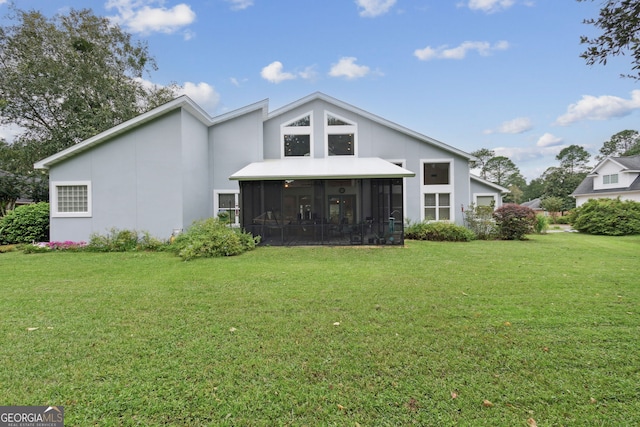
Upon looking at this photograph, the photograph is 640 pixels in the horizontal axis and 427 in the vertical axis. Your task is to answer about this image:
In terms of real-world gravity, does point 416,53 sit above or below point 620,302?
above

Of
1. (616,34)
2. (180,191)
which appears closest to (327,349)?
(616,34)

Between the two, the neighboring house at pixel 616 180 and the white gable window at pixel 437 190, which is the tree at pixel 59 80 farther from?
the neighboring house at pixel 616 180

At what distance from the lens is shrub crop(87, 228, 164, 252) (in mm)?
10922

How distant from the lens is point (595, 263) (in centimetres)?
802

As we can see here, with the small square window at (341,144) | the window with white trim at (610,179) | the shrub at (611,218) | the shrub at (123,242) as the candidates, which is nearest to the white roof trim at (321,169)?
the small square window at (341,144)

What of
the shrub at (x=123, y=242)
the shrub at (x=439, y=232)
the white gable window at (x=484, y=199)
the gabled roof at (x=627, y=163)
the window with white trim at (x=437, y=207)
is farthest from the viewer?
the gabled roof at (x=627, y=163)

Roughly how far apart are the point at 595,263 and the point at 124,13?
27.4 metres

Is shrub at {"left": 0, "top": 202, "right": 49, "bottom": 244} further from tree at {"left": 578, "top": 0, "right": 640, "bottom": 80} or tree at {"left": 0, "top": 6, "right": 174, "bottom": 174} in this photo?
tree at {"left": 578, "top": 0, "right": 640, "bottom": 80}

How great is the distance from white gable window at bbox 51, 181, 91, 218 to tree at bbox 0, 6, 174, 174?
8003mm

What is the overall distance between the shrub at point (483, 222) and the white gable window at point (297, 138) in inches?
351

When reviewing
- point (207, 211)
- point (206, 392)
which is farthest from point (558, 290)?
point (207, 211)

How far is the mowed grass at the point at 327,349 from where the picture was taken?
2.36 m

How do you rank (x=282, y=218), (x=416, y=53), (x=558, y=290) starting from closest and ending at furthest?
1. (x=558, y=290)
2. (x=282, y=218)
3. (x=416, y=53)

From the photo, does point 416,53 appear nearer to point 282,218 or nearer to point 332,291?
point 282,218
